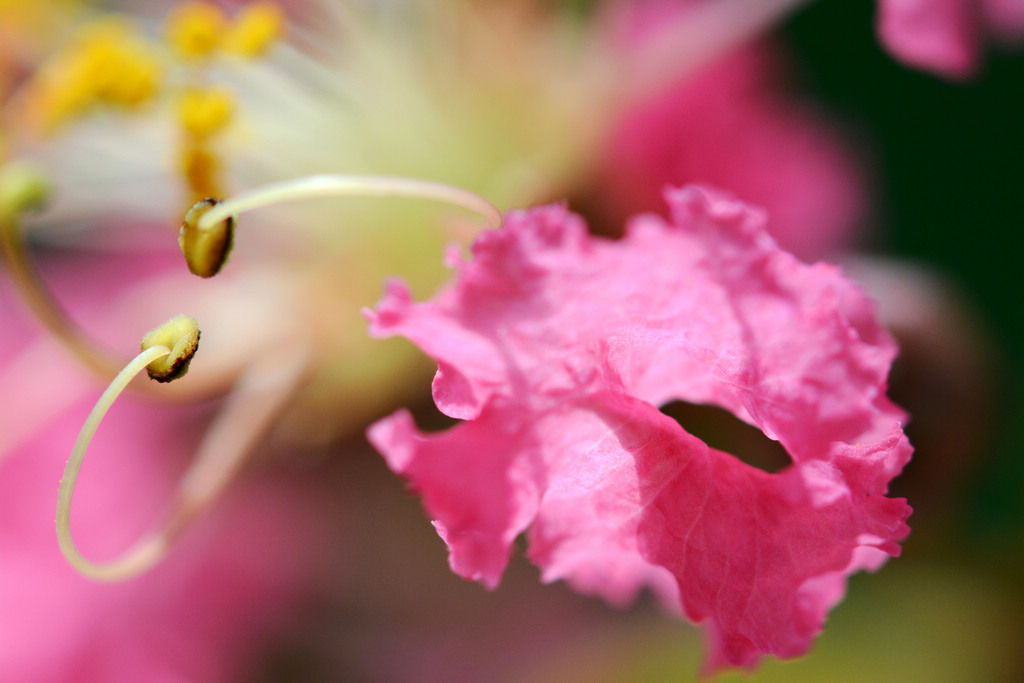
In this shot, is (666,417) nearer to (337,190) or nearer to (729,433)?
(337,190)

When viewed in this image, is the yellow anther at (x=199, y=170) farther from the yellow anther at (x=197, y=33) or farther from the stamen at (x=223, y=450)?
the stamen at (x=223, y=450)

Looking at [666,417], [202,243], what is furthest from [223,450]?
[666,417]

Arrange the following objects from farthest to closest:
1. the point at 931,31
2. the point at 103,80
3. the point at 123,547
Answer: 1. the point at 123,547
2. the point at 103,80
3. the point at 931,31

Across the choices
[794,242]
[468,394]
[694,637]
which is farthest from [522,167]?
[468,394]

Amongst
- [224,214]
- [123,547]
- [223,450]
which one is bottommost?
[123,547]

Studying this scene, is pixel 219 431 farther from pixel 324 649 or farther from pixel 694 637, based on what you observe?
pixel 694 637

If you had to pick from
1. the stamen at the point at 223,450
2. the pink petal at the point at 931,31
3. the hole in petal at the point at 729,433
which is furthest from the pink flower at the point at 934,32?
the stamen at the point at 223,450
